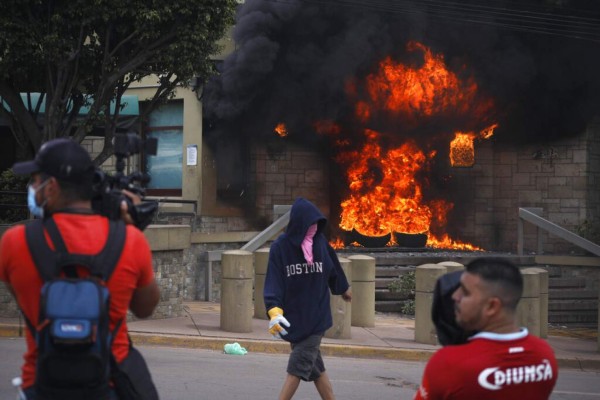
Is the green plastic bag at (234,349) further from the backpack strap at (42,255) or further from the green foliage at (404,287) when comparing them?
the backpack strap at (42,255)

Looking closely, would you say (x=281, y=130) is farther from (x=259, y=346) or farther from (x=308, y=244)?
(x=308, y=244)

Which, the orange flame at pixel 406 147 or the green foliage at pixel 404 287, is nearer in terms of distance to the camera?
the green foliage at pixel 404 287

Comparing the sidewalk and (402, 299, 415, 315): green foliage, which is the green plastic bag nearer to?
the sidewalk

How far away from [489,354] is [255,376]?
6.58 metres

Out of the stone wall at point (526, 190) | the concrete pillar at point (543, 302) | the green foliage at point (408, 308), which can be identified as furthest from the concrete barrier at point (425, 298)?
the stone wall at point (526, 190)

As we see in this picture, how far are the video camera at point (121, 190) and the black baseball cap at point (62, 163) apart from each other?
108 mm

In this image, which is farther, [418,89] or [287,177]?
[418,89]

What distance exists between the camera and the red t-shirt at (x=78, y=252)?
11.4 ft

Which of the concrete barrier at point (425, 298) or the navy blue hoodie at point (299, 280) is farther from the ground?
the navy blue hoodie at point (299, 280)

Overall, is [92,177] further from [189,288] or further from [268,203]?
[268,203]

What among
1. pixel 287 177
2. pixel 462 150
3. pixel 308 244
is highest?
pixel 462 150

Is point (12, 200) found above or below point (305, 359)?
above

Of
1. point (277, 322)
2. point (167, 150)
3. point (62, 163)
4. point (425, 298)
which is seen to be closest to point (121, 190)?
point (62, 163)

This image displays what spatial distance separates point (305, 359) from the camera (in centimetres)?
694
